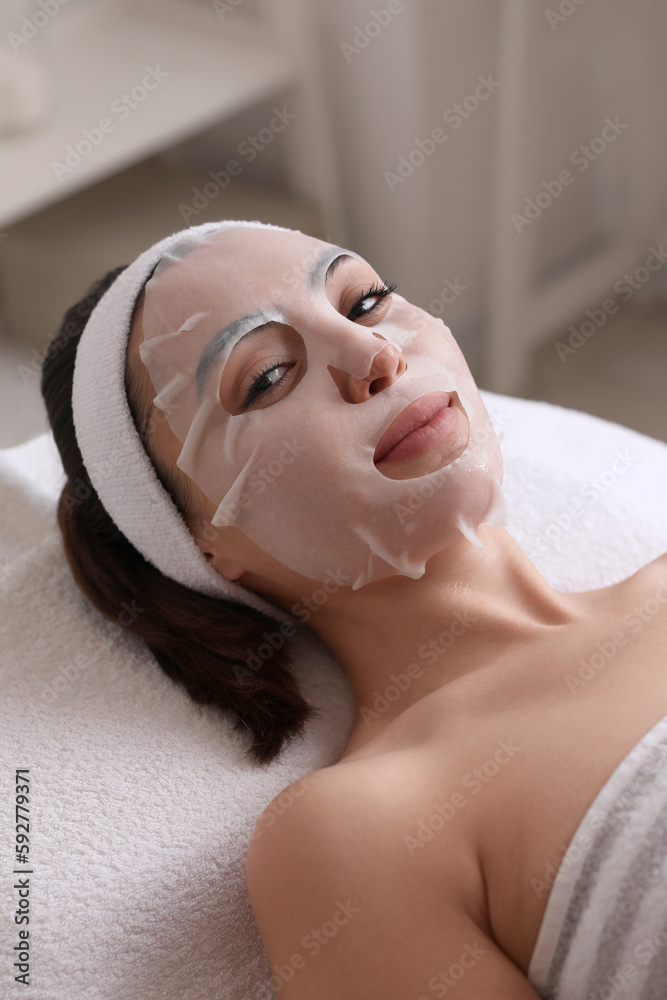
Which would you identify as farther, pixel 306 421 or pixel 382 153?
pixel 382 153

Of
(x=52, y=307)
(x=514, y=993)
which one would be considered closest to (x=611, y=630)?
(x=514, y=993)

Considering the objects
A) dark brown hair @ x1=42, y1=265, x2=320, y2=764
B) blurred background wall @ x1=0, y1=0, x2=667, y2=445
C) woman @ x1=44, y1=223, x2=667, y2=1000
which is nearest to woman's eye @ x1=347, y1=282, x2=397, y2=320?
woman @ x1=44, y1=223, x2=667, y2=1000

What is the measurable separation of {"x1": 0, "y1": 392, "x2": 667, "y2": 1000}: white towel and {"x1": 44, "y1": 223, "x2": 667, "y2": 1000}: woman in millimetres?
47

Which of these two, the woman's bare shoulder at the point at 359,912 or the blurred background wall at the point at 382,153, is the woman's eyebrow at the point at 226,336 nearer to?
the woman's bare shoulder at the point at 359,912

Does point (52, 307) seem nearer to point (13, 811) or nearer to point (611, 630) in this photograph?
point (13, 811)

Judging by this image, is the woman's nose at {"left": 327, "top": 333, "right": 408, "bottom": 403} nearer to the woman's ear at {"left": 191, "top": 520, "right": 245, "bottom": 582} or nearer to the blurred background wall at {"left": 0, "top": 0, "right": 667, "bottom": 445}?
the woman's ear at {"left": 191, "top": 520, "right": 245, "bottom": 582}

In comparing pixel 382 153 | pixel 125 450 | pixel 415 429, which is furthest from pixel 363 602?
pixel 382 153

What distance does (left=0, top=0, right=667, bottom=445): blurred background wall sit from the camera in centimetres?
193

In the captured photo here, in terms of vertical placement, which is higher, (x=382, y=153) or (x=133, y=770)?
(x=382, y=153)

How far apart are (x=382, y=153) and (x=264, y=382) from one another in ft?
4.30

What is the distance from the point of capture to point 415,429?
98 centimetres

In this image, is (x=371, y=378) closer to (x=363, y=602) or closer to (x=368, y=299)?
(x=368, y=299)

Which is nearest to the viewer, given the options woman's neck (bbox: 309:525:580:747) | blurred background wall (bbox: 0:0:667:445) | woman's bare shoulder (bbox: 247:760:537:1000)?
woman's bare shoulder (bbox: 247:760:537:1000)

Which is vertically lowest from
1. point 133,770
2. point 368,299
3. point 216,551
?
point 133,770
